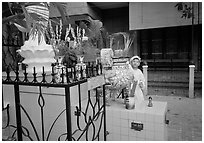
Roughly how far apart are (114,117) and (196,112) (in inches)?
86.0

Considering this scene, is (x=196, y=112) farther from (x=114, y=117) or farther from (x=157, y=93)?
(x=114, y=117)

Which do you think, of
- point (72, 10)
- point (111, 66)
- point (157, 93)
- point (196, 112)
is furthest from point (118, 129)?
point (72, 10)

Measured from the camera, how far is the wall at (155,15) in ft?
17.1

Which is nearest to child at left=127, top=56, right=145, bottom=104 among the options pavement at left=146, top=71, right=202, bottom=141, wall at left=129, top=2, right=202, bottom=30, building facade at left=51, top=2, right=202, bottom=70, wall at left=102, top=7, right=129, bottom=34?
pavement at left=146, top=71, right=202, bottom=141

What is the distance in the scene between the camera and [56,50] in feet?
6.90

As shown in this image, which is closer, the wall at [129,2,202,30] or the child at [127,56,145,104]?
the child at [127,56,145,104]

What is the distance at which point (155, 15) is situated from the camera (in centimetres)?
540

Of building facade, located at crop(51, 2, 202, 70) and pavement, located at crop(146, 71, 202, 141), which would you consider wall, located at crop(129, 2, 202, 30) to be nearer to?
building facade, located at crop(51, 2, 202, 70)

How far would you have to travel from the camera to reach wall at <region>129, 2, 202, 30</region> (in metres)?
5.21

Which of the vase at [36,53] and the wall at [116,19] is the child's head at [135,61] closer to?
the vase at [36,53]

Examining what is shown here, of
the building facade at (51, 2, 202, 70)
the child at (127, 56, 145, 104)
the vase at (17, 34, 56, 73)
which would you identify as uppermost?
the building facade at (51, 2, 202, 70)

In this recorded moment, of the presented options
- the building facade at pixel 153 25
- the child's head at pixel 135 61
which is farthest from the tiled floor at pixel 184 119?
the building facade at pixel 153 25

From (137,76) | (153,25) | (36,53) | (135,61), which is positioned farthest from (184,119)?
(153,25)

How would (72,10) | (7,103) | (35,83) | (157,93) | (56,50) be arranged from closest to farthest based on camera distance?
(35,83)
(7,103)
(56,50)
(157,93)
(72,10)
